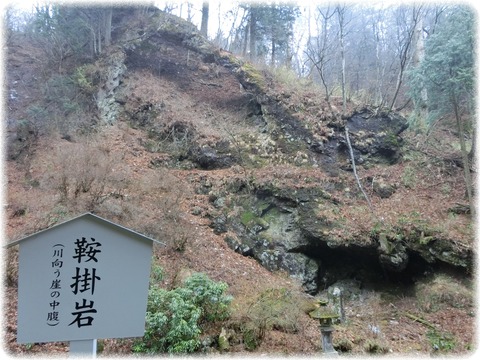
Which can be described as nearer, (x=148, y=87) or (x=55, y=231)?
(x=55, y=231)

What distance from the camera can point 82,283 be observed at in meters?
3.49

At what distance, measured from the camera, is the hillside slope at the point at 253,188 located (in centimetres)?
830

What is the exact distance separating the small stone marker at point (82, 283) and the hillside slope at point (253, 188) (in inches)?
82.4

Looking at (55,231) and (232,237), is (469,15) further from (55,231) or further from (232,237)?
(55,231)

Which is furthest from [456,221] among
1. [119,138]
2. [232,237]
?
[119,138]

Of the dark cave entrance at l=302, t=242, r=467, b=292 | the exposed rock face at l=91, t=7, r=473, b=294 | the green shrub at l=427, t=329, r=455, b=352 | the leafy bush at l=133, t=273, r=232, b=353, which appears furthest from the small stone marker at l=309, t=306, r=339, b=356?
the dark cave entrance at l=302, t=242, r=467, b=292

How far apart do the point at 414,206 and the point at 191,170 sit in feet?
24.5

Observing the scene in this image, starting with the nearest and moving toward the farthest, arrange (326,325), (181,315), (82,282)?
(82,282)
(181,315)
(326,325)

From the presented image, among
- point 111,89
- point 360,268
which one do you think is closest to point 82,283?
point 360,268

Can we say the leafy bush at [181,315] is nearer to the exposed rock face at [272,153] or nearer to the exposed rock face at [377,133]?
the exposed rock face at [272,153]

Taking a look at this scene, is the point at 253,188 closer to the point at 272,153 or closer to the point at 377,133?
the point at 272,153

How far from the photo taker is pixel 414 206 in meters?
10.8

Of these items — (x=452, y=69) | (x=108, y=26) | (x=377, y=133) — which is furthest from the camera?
(x=108, y=26)

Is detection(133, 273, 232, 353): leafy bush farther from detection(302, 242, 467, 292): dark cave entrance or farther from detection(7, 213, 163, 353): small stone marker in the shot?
detection(302, 242, 467, 292): dark cave entrance
